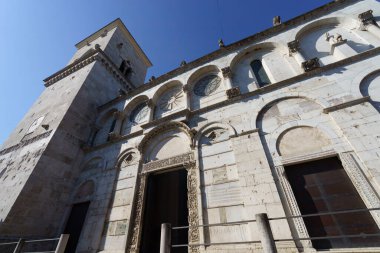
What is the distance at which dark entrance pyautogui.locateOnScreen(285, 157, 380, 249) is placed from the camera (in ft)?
14.4

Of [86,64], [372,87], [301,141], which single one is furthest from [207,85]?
[86,64]

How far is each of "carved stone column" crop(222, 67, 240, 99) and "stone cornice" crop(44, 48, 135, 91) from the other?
33.5 feet

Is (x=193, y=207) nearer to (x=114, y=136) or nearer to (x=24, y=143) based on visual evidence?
(x=114, y=136)

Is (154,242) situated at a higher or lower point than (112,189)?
lower

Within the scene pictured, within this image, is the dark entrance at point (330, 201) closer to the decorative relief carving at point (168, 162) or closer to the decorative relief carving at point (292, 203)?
the decorative relief carving at point (292, 203)

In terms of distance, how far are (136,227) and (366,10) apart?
1193 cm

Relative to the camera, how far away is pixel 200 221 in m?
5.88

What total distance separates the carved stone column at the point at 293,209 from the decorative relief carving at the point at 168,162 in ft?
10.1

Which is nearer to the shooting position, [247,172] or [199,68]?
[247,172]

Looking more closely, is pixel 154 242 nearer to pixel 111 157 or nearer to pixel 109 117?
pixel 111 157

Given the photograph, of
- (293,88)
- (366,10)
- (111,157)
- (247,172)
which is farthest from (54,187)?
(366,10)

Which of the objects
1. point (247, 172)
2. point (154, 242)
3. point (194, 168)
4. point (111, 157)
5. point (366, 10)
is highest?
point (366, 10)

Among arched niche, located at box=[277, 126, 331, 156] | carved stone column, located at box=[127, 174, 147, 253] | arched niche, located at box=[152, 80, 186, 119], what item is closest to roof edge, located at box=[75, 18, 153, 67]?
arched niche, located at box=[152, 80, 186, 119]

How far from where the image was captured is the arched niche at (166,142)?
8.10 metres
